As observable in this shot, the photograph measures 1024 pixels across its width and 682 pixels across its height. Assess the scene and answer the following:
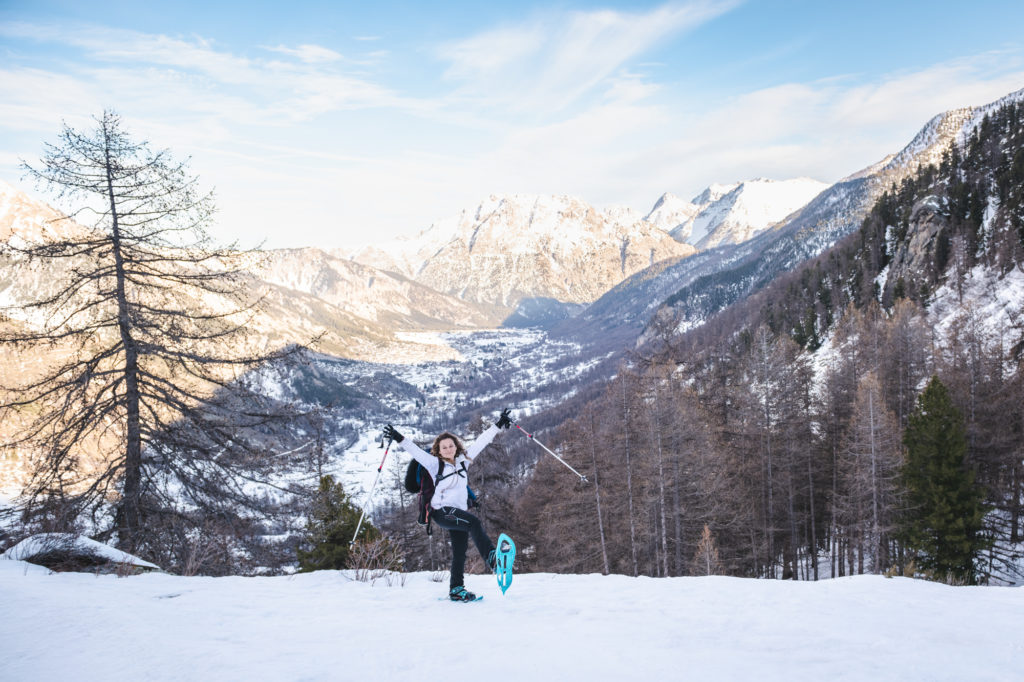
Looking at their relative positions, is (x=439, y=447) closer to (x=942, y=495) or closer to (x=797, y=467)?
(x=942, y=495)

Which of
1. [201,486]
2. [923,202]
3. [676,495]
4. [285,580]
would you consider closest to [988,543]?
[676,495]

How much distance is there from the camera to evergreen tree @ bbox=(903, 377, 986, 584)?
22.0 m

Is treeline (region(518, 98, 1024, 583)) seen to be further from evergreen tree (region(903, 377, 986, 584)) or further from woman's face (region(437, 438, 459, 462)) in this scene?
woman's face (region(437, 438, 459, 462))

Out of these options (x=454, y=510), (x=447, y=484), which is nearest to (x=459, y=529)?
(x=454, y=510)

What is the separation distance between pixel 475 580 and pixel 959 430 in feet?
82.6

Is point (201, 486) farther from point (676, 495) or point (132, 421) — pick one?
point (676, 495)

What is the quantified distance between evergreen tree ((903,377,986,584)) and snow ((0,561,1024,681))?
19.7 m

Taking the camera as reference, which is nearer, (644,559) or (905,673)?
(905,673)

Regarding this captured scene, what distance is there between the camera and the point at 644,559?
26797 mm

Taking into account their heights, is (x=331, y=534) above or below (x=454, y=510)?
below

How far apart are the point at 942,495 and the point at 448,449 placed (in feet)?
→ 83.9

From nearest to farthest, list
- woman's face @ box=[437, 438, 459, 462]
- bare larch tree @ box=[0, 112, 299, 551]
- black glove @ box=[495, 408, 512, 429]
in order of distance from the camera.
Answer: woman's face @ box=[437, 438, 459, 462], black glove @ box=[495, 408, 512, 429], bare larch tree @ box=[0, 112, 299, 551]

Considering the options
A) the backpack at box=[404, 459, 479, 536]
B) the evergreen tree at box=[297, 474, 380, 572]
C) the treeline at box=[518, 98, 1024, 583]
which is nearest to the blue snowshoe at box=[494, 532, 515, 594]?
the backpack at box=[404, 459, 479, 536]

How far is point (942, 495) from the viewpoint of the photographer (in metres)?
22.4
